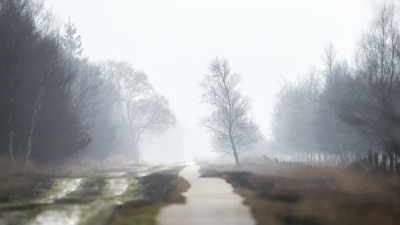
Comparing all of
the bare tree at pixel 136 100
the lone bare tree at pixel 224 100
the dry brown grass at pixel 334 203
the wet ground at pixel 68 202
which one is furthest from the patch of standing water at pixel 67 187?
the bare tree at pixel 136 100

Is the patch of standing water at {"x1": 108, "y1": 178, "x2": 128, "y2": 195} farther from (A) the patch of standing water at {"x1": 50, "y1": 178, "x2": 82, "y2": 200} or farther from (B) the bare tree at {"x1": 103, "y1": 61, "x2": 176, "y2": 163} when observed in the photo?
(B) the bare tree at {"x1": 103, "y1": 61, "x2": 176, "y2": 163}

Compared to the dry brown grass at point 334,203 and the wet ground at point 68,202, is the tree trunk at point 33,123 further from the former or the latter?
the dry brown grass at point 334,203

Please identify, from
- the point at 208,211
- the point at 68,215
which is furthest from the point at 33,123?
the point at 208,211

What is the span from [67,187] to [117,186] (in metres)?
2.15

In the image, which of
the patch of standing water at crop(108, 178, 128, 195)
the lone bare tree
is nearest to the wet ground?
the patch of standing water at crop(108, 178, 128, 195)

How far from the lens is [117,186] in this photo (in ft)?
56.5

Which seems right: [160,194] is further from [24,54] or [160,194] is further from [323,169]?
[24,54]

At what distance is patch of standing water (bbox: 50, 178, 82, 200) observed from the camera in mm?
14518

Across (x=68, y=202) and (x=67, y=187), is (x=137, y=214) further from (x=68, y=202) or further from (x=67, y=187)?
(x=67, y=187)

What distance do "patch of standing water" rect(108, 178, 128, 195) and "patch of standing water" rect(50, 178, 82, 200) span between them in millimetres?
1472

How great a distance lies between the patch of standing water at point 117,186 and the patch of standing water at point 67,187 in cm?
147

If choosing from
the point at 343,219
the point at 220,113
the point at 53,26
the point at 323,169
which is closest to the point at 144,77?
the point at 220,113

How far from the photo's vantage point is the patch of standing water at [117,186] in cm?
1588

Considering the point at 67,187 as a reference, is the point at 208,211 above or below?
below
